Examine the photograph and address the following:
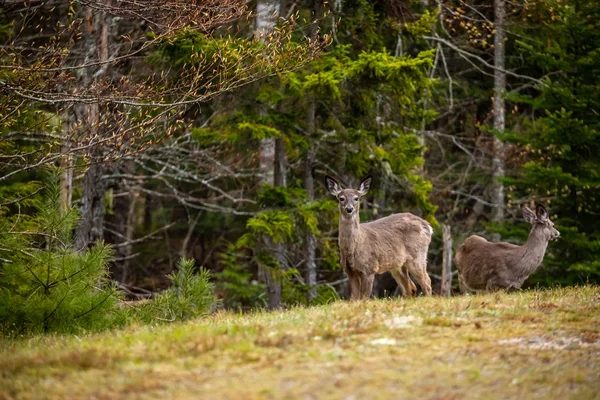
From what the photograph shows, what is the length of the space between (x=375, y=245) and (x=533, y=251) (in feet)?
9.07

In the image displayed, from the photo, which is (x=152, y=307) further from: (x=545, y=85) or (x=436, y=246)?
(x=436, y=246)

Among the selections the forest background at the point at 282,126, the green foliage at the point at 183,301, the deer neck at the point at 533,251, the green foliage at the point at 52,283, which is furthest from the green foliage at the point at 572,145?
the green foliage at the point at 52,283

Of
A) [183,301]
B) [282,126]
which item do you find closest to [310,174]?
[282,126]

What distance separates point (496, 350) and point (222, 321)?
135 inches

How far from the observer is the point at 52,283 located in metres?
10.8

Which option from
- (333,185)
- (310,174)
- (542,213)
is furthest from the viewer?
(310,174)

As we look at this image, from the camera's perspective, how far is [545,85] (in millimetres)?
A: 20375

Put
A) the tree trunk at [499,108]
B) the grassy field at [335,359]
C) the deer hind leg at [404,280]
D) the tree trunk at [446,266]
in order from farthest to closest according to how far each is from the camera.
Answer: the tree trunk at [499,108]
the tree trunk at [446,266]
the deer hind leg at [404,280]
the grassy field at [335,359]

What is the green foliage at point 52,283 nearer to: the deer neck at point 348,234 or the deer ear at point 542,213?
the deer neck at point 348,234

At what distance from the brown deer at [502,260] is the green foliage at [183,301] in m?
4.46

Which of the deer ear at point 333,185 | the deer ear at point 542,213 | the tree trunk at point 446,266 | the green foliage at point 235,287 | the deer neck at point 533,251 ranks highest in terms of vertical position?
the deer ear at point 333,185

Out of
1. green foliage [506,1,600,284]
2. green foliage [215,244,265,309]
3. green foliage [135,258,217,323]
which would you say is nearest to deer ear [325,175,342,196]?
green foliage [135,258,217,323]

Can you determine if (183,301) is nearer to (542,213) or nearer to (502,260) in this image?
(502,260)

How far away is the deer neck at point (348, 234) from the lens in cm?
1287
